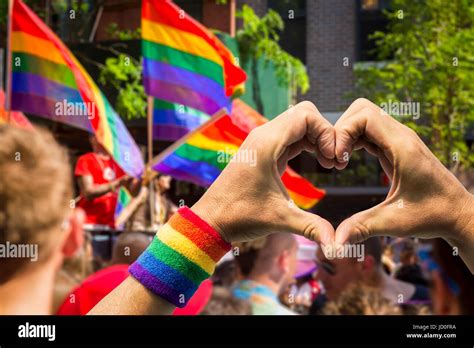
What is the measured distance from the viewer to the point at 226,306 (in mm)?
3766

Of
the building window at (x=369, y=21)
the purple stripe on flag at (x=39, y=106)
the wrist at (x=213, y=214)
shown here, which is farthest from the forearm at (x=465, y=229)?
the building window at (x=369, y=21)

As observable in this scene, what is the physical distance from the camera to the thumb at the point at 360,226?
105 cm

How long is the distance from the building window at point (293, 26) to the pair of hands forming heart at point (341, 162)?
7845mm

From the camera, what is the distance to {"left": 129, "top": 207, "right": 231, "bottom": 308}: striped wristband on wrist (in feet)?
3.54

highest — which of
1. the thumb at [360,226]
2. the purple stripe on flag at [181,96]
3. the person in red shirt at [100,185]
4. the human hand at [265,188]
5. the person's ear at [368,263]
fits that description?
the purple stripe on flag at [181,96]

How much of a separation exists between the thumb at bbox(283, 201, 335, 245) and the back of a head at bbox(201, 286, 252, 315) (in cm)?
246

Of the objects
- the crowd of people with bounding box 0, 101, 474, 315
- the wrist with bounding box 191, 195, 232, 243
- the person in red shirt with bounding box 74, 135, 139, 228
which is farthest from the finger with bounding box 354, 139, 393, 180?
the person in red shirt with bounding box 74, 135, 139, 228

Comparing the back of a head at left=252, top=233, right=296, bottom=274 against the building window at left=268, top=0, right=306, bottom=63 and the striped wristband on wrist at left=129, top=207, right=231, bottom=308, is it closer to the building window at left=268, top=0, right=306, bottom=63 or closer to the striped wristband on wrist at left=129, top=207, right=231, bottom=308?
the striped wristband on wrist at left=129, top=207, right=231, bottom=308

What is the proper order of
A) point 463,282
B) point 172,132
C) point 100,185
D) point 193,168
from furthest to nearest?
point 172,132
point 193,168
point 100,185
point 463,282

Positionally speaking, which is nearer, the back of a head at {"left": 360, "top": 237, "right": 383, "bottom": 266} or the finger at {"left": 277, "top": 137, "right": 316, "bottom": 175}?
the finger at {"left": 277, "top": 137, "right": 316, "bottom": 175}

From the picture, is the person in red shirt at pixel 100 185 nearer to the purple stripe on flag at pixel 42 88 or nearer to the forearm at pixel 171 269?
the purple stripe on flag at pixel 42 88

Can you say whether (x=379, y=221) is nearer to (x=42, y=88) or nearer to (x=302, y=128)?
(x=302, y=128)

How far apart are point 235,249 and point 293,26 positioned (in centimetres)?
559

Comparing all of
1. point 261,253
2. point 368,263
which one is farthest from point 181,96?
point 261,253
